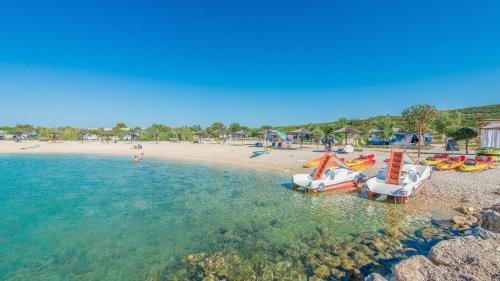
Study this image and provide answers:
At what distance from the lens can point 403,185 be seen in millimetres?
12516

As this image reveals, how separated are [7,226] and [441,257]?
14.6m

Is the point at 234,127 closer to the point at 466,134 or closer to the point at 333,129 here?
the point at 333,129

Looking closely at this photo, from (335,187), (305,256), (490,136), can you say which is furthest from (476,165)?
(305,256)

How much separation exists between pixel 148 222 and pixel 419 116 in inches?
898

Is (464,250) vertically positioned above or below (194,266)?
above

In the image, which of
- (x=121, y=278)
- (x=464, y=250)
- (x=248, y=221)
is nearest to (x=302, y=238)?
(x=248, y=221)

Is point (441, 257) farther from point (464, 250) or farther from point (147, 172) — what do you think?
point (147, 172)

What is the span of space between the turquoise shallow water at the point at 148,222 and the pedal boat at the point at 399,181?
0.70 meters

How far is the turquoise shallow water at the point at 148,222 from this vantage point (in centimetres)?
731

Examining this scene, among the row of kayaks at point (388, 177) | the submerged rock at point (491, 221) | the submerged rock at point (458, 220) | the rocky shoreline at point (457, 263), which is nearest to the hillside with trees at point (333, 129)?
the row of kayaks at point (388, 177)

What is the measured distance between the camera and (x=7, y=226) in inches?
403

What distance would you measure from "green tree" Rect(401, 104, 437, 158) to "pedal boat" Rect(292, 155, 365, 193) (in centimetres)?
1094

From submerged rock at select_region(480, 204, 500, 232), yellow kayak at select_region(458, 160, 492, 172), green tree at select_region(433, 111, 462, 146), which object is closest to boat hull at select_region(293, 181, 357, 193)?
submerged rock at select_region(480, 204, 500, 232)

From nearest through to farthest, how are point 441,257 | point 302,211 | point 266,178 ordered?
point 441,257 → point 302,211 → point 266,178
